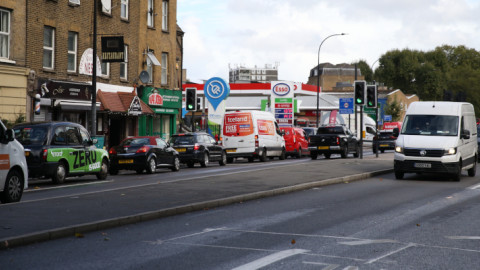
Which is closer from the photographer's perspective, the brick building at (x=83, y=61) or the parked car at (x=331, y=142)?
the brick building at (x=83, y=61)

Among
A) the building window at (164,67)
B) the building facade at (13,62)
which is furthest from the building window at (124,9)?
the building facade at (13,62)

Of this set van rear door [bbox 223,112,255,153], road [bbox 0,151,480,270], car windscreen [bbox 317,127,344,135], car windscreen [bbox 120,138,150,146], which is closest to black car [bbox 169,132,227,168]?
van rear door [bbox 223,112,255,153]

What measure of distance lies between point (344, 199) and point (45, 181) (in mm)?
10153

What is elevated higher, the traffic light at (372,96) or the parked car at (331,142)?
the traffic light at (372,96)

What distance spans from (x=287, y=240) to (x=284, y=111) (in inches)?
1494

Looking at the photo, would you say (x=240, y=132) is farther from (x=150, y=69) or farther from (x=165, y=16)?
(x=165, y=16)

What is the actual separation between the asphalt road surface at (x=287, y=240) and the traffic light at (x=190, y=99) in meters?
19.1

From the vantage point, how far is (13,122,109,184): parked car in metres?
19.0

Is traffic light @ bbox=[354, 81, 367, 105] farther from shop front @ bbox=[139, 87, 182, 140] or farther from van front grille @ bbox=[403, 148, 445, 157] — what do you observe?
shop front @ bbox=[139, 87, 182, 140]

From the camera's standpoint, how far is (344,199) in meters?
15.4

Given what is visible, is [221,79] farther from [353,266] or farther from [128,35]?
[353,266]

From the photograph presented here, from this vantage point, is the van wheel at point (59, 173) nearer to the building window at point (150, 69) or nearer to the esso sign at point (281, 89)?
the building window at point (150, 69)

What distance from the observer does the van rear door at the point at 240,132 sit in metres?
35.1

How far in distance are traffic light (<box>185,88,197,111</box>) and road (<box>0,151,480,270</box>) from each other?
62.7ft
